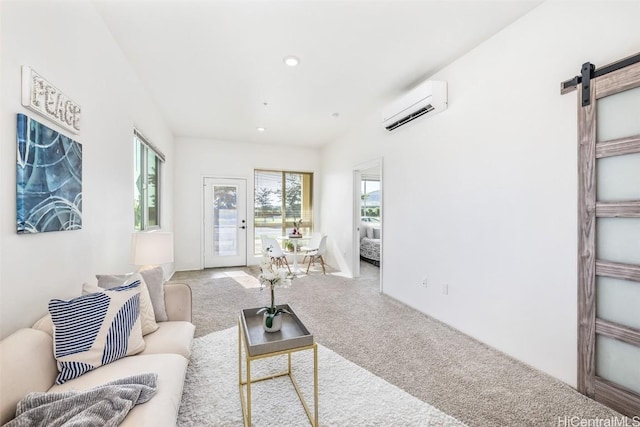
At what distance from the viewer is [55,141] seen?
5.33 feet

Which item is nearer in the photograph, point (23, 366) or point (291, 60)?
point (23, 366)

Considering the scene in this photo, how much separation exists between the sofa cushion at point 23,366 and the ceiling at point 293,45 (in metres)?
2.22

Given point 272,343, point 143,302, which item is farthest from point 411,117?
point 143,302

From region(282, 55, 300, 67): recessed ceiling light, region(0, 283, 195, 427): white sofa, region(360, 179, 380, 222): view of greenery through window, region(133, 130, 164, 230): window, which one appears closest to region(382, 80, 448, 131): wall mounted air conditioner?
region(282, 55, 300, 67): recessed ceiling light

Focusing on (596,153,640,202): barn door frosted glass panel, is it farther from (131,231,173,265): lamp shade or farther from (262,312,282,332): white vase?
(131,231,173,265): lamp shade

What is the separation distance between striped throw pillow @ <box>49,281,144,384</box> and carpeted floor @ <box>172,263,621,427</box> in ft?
4.39

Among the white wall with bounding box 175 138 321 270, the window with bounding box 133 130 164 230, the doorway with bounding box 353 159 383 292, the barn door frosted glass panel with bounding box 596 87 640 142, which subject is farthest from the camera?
the white wall with bounding box 175 138 321 270

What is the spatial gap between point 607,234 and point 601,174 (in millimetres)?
376

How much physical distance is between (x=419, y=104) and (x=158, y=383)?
3252 mm

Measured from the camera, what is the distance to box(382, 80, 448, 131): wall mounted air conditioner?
299 cm

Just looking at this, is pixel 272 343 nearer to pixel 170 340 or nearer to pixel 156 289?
pixel 170 340

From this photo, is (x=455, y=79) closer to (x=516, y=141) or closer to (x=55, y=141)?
(x=516, y=141)

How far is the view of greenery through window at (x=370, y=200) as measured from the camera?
779 cm

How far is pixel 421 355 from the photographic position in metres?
2.43
